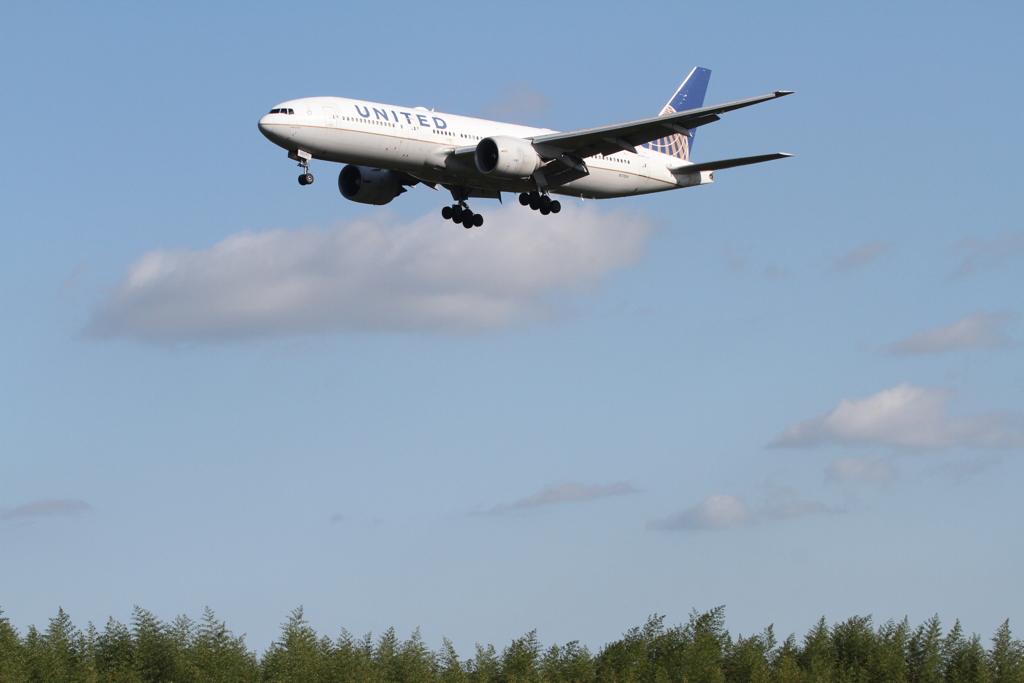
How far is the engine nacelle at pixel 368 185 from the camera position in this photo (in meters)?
45.5

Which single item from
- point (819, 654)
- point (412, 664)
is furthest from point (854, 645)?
point (412, 664)

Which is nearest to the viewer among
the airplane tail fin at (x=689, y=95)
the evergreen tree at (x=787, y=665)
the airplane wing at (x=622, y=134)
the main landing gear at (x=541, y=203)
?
the airplane wing at (x=622, y=134)

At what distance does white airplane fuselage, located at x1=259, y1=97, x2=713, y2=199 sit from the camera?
39.0 meters

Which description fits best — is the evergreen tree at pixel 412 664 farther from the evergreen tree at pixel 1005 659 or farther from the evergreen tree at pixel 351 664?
the evergreen tree at pixel 1005 659

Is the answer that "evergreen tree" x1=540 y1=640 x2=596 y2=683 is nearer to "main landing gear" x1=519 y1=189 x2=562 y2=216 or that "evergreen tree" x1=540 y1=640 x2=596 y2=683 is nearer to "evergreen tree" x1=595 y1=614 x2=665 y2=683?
"evergreen tree" x1=595 y1=614 x2=665 y2=683

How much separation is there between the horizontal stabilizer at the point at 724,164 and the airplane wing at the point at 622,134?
279 cm

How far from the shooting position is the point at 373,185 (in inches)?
1795

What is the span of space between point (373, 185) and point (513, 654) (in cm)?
3362

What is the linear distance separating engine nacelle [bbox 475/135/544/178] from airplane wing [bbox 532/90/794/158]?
3.41 feet

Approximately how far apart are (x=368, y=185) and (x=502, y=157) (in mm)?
6411

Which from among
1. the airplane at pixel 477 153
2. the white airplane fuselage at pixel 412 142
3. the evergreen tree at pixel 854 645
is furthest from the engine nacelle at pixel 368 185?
the evergreen tree at pixel 854 645

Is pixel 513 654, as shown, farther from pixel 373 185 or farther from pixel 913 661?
pixel 373 185

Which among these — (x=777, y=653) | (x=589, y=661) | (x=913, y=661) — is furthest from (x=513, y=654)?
(x=913, y=661)

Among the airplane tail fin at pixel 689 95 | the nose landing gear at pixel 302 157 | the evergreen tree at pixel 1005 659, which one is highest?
the airplane tail fin at pixel 689 95
